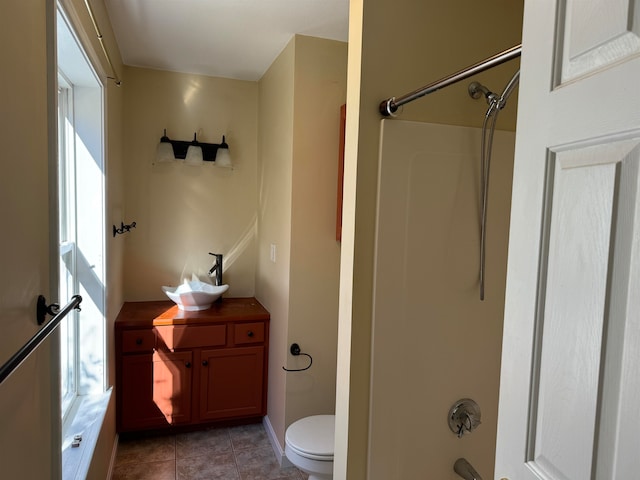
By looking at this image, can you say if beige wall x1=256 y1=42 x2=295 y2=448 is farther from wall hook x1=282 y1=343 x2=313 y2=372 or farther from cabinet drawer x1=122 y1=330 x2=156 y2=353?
cabinet drawer x1=122 y1=330 x2=156 y2=353

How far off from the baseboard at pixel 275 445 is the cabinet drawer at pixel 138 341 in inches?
37.3

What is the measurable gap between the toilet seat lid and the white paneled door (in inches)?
54.3

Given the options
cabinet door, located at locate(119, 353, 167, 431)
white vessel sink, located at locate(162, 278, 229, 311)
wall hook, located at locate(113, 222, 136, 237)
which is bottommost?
cabinet door, located at locate(119, 353, 167, 431)

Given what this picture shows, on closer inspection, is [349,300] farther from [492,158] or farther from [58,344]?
[58,344]

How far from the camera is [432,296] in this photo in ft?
5.08

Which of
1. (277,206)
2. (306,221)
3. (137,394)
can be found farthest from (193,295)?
(306,221)

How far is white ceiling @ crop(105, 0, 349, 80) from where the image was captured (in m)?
2.13

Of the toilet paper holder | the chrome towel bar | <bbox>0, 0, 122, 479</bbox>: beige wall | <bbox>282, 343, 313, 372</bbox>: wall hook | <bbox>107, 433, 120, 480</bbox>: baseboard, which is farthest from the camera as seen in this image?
<bbox>282, 343, 313, 372</bbox>: wall hook

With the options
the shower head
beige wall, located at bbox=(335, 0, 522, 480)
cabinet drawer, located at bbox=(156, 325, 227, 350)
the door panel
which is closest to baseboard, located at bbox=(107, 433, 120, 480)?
cabinet drawer, located at bbox=(156, 325, 227, 350)

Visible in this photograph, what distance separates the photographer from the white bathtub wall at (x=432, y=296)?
1489 mm

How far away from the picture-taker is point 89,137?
2.10 meters

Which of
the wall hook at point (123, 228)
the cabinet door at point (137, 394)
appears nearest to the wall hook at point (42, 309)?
the wall hook at point (123, 228)

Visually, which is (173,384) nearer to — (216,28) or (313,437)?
(313,437)

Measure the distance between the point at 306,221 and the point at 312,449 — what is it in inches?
48.1
